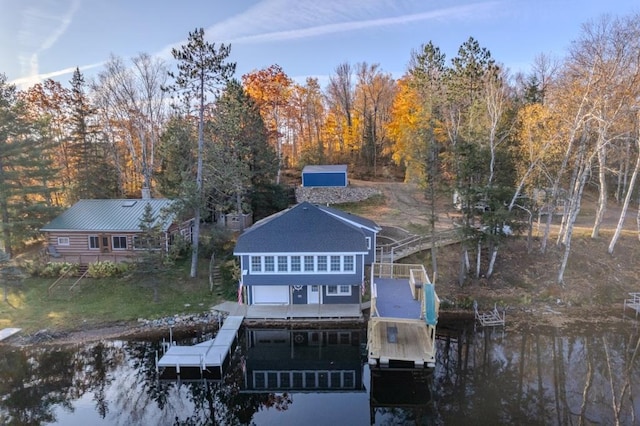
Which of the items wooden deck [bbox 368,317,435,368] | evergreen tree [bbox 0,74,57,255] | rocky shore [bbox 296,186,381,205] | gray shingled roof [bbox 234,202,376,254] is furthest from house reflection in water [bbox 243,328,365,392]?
rocky shore [bbox 296,186,381,205]

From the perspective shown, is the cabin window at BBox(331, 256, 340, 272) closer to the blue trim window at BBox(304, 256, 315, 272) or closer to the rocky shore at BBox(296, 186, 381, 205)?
the blue trim window at BBox(304, 256, 315, 272)

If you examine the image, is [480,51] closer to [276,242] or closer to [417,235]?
[417,235]

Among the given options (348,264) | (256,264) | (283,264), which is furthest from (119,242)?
(348,264)

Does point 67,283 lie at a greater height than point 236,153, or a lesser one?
lesser

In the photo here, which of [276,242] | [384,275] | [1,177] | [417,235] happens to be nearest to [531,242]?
[417,235]

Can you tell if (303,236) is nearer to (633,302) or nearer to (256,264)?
(256,264)

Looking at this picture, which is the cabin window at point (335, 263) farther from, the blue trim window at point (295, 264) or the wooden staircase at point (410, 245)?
the wooden staircase at point (410, 245)

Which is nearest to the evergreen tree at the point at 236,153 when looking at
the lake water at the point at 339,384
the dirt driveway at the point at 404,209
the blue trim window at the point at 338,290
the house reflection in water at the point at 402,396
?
the blue trim window at the point at 338,290
